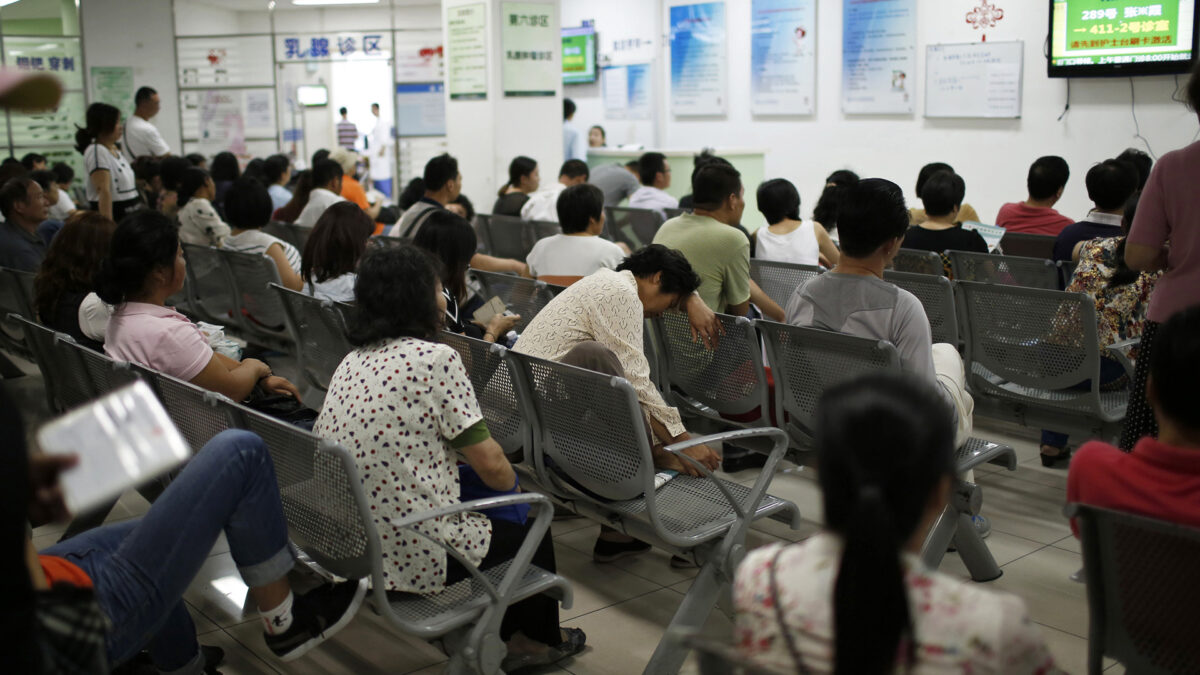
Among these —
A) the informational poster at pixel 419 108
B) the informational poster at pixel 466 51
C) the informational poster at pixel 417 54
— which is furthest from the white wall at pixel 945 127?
the informational poster at pixel 466 51

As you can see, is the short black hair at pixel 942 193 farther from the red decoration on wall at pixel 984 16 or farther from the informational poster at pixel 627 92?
the informational poster at pixel 627 92

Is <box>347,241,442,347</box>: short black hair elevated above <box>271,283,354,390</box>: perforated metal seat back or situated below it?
above

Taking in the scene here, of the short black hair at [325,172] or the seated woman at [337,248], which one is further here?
the short black hair at [325,172]

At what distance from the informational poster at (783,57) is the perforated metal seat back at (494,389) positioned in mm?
7897

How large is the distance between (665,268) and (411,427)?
1.06 meters

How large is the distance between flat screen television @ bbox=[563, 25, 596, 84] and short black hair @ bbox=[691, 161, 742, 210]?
8959mm

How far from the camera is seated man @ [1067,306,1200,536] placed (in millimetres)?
1470

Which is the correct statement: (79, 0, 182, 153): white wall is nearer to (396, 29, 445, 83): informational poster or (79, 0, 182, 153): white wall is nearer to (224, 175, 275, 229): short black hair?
(396, 29, 445, 83): informational poster

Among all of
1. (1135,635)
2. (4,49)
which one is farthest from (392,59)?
(1135,635)

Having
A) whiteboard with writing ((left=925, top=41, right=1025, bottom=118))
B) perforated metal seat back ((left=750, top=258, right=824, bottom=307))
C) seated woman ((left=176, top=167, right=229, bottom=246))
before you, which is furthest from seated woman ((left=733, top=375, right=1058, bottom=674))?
whiteboard with writing ((left=925, top=41, right=1025, bottom=118))

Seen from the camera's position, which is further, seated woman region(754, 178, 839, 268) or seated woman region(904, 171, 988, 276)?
seated woman region(754, 178, 839, 268)

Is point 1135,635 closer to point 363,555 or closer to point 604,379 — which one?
point 604,379

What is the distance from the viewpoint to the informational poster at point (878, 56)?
29.6 ft

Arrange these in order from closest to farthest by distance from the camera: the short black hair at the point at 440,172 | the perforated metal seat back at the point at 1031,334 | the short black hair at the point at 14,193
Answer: the perforated metal seat back at the point at 1031,334 → the short black hair at the point at 14,193 → the short black hair at the point at 440,172
